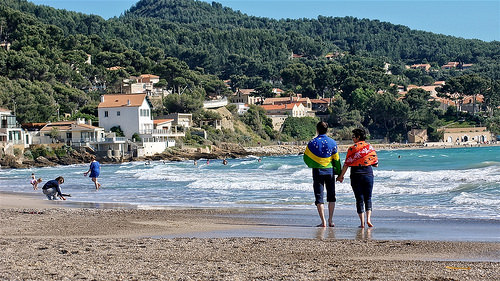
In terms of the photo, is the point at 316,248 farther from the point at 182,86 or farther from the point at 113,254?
the point at 182,86

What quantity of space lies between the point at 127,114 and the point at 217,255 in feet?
177

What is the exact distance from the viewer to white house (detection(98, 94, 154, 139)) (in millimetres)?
60844

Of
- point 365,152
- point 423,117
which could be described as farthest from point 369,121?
point 365,152

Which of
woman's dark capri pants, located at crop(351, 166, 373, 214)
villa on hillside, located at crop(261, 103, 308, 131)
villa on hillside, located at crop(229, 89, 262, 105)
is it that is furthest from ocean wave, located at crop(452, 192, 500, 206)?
villa on hillside, located at crop(229, 89, 262, 105)

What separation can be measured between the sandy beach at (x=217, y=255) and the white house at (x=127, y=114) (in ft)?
159

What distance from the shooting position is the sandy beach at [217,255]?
7.22 m

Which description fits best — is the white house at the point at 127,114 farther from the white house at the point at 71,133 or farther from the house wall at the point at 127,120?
the white house at the point at 71,133

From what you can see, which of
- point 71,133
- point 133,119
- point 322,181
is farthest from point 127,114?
point 322,181

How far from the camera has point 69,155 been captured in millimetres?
56031

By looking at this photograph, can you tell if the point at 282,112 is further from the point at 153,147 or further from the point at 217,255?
the point at 217,255

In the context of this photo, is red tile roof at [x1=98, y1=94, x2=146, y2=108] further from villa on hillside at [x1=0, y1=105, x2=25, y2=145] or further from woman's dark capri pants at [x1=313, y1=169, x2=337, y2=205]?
woman's dark capri pants at [x1=313, y1=169, x2=337, y2=205]

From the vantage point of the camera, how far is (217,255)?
8727 millimetres

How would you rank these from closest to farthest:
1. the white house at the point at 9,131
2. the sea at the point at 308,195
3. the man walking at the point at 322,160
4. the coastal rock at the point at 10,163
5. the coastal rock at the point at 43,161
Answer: the man walking at the point at 322,160 → the sea at the point at 308,195 → the coastal rock at the point at 10,163 → the white house at the point at 9,131 → the coastal rock at the point at 43,161

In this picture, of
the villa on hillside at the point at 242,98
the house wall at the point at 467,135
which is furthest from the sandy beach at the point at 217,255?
the house wall at the point at 467,135
